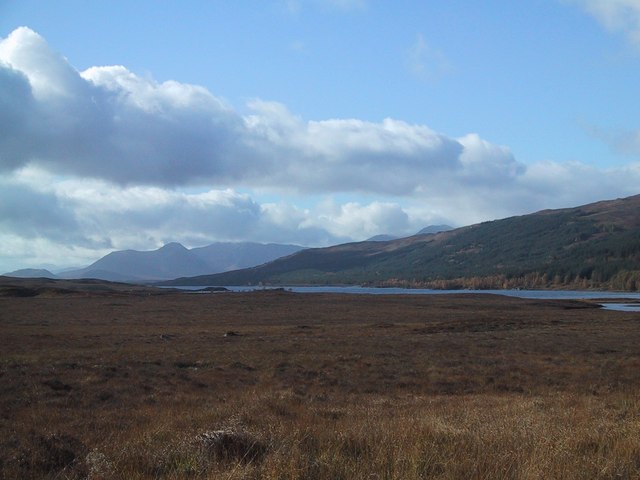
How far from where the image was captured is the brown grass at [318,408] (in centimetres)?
640

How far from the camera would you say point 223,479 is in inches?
225

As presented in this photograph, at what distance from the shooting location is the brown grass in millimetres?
6402

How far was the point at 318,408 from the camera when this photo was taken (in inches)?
502

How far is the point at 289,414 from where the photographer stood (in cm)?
1130

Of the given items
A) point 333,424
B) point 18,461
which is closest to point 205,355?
point 333,424

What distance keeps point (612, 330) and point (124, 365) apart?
36.3m

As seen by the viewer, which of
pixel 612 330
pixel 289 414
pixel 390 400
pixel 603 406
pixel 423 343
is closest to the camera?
pixel 289 414

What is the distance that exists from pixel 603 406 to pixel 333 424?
20.5 ft

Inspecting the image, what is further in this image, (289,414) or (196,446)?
(289,414)

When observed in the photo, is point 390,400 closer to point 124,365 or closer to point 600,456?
point 600,456

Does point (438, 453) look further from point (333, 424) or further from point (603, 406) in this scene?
point (603, 406)

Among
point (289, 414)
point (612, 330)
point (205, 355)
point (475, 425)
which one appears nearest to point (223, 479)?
point (475, 425)

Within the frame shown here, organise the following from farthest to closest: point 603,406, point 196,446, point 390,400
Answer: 1. point 390,400
2. point 603,406
3. point 196,446

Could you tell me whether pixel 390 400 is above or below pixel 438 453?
below
